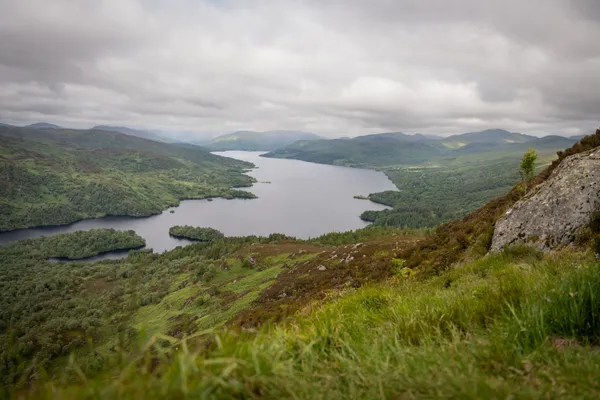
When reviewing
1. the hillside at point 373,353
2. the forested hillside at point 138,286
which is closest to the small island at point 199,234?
the forested hillside at point 138,286

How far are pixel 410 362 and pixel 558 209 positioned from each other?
14001mm

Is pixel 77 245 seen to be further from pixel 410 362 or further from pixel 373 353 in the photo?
pixel 410 362

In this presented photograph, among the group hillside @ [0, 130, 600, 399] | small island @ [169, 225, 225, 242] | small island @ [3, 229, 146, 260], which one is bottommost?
small island @ [3, 229, 146, 260]

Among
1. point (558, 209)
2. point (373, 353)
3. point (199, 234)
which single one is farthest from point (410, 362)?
point (199, 234)

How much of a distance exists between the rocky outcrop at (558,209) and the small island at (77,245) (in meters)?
197

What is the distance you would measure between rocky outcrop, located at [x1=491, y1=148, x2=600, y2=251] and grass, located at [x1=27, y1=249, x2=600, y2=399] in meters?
10.4

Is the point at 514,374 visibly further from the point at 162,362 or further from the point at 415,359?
the point at 162,362

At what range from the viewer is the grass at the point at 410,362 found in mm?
2139

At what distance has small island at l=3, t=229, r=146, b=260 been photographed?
170250mm

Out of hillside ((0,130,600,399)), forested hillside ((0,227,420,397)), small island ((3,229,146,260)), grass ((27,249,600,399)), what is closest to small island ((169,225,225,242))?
small island ((3,229,146,260))

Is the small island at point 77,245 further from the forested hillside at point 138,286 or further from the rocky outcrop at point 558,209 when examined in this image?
the rocky outcrop at point 558,209

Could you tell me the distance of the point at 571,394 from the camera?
216cm

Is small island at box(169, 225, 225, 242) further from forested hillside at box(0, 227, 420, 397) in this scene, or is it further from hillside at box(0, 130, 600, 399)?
hillside at box(0, 130, 600, 399)

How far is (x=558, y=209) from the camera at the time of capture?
12977 millimetres
